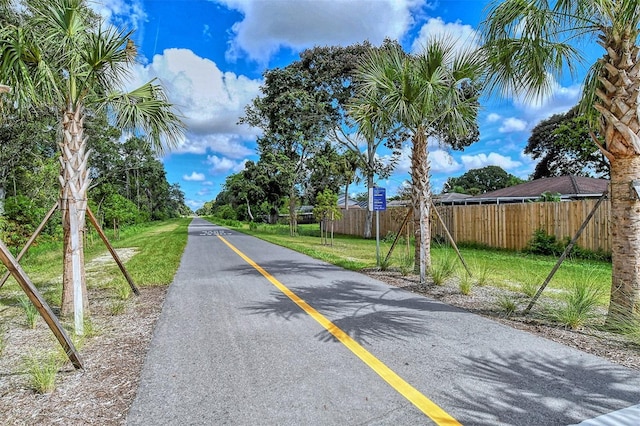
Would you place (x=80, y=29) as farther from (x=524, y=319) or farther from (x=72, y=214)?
(x=524, y=319)

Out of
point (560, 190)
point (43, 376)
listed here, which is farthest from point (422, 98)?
point (560, 190)

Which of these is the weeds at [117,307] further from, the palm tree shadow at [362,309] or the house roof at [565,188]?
the house roof at [565,188]

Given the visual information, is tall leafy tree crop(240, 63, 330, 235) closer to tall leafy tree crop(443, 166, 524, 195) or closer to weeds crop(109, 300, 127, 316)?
weeds crop(109, 300, 127, 316)

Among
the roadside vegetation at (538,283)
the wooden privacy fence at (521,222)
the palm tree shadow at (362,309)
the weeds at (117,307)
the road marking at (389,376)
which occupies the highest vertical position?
the wooden privacy fence at (521,222)

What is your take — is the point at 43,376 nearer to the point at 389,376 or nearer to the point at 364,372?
the point at 364,372

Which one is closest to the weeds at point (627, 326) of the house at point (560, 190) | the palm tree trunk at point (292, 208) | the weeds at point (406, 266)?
the weeds at point (406, 266)

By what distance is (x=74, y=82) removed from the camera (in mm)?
5414

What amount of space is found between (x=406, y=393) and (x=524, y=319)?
2991 millimetres

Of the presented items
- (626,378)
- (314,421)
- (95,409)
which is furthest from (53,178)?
(626,378)

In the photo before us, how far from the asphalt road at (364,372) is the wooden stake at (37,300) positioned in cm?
69

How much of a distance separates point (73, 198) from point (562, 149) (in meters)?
37.3

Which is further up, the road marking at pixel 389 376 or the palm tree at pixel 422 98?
the palm tree at pixel 422 98

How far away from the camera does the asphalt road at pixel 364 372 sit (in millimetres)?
2691

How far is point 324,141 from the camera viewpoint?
25.5 m
